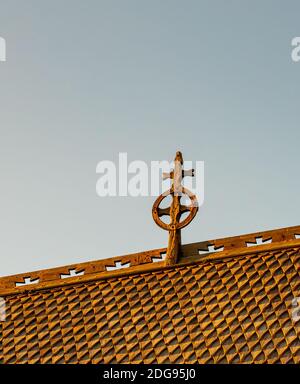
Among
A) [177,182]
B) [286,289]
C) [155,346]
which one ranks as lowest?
[155,346]

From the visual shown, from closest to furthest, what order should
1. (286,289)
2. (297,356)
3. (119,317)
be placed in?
(297,356) < (286,289) < (119,317)

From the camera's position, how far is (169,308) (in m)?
14.4

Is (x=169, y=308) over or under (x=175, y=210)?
under

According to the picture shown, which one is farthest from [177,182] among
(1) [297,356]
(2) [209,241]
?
(1) [297,356]

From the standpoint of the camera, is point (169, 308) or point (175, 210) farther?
point (175, 210)

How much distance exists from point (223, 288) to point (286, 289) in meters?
1.13

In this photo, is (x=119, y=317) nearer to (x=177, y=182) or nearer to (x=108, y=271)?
(x=108, y=271)

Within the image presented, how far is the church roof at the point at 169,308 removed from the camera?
1338cm

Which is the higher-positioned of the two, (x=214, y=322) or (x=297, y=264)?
(x=297, y=264)

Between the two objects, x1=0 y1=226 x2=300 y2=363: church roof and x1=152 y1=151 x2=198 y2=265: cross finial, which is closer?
x1=0 y1=226 x2=300 y2=363: church roof

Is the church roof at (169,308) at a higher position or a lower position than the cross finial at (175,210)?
lower

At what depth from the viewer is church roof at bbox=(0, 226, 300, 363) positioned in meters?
13.4

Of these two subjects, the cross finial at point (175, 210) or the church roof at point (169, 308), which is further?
the cross finial at point (175, 210)

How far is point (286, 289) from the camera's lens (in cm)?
1371
